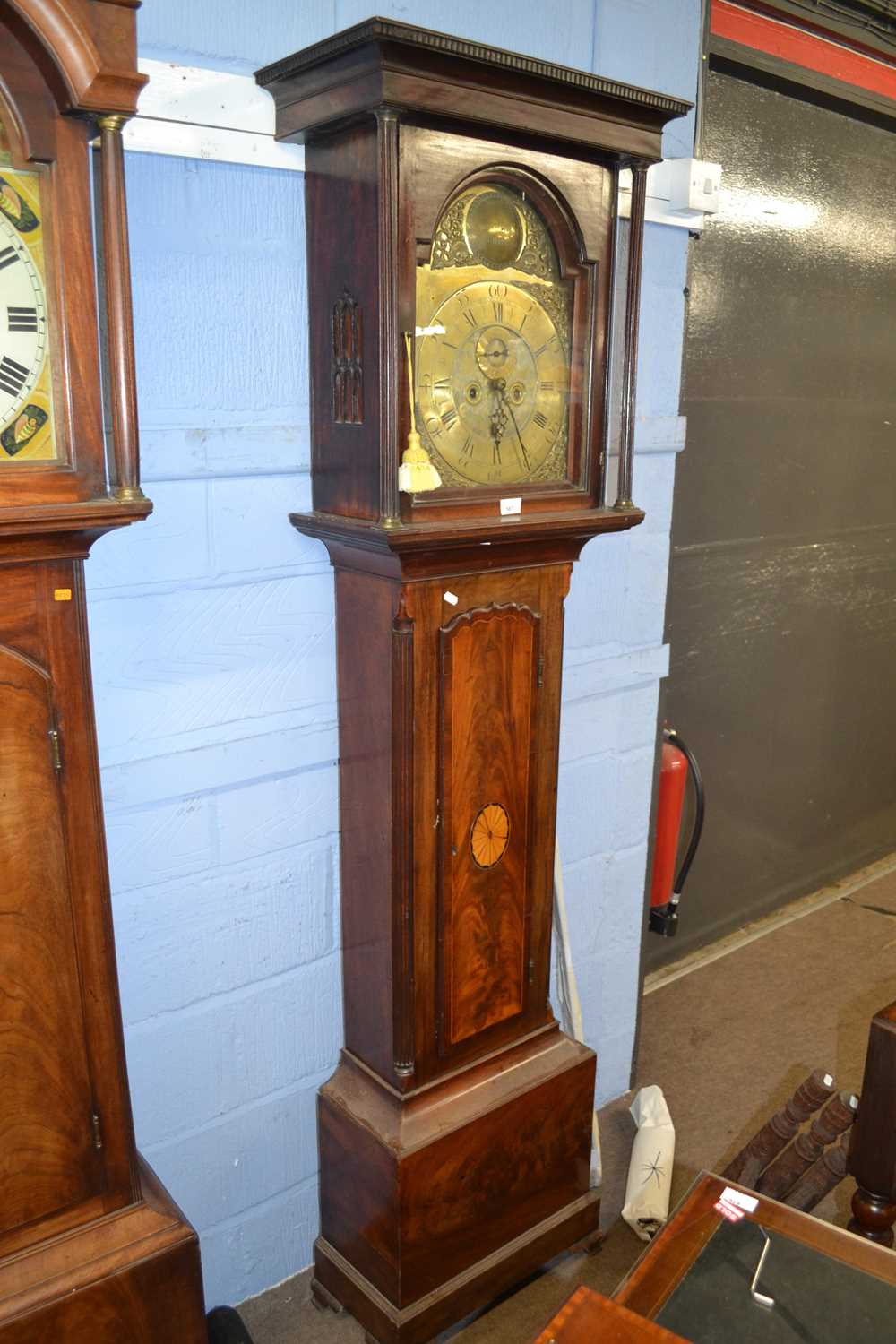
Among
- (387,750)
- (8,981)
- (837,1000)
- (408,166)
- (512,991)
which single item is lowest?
(837,1000)

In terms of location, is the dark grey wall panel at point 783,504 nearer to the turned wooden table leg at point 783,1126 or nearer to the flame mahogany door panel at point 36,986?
the turned wooden table leg at point 783,1126

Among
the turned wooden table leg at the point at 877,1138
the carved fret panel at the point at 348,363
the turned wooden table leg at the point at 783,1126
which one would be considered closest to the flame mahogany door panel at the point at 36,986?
the carved fret panel at the point at 348,363

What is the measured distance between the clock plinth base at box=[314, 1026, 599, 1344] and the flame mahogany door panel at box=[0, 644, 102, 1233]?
0.55 metres

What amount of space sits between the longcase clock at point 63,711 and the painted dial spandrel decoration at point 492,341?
0.48 meters

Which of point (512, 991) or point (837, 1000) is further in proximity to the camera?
point (837, 1000)

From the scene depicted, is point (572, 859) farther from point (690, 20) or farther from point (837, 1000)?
point (690, 20)

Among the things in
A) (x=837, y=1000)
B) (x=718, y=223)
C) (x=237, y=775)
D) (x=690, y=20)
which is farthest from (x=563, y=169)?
(x=837, y=1000)

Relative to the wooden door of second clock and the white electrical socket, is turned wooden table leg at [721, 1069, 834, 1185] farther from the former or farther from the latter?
the white electrical socket

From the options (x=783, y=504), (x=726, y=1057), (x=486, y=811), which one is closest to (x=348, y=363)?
(x=486, y=811)

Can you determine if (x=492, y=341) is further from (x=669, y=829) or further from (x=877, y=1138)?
(x=669, y=829)

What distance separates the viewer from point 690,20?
214 cm

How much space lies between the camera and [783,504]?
318 centimetres

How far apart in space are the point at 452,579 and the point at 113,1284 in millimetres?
1079

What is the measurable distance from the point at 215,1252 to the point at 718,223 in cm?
257
